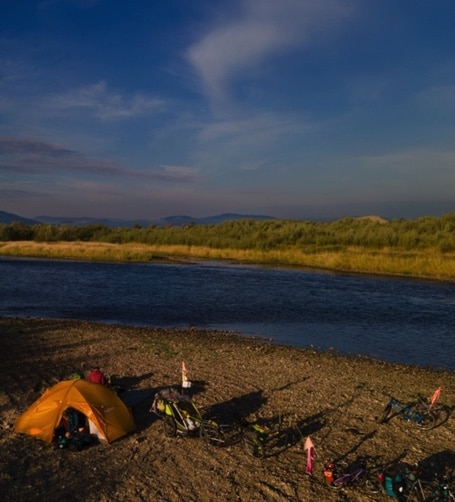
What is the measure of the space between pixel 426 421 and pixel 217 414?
13.3 feet

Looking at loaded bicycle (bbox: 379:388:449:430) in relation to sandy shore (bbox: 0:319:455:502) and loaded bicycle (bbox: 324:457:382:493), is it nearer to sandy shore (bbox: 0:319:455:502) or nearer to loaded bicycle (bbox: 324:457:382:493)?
sandy shore (bbox: 0:319:455:502)

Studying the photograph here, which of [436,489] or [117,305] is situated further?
[117,305]

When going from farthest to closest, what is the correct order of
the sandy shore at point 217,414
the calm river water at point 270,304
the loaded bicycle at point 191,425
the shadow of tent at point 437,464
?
the calm river water at point 270,304
the loaded bicycle at point 191,425
the shadow of tent at point 437,464
the sandy shore at point 217,414

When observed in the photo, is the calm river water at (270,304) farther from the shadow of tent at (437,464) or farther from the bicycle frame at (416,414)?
the shadow of tent at (437,464)

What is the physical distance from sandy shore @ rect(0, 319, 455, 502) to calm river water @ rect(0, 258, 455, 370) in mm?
2851

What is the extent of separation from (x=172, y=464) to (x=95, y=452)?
134cm

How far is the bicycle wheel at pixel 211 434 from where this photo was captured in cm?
867

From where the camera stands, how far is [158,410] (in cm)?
939

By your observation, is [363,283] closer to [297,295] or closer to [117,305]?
[297,295]

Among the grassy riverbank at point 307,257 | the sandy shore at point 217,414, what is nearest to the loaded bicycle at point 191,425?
the sandy shore at point 217,414

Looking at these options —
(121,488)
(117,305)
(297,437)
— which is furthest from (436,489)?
(117,305)

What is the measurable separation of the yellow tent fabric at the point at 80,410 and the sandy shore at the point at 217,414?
0.21 metres

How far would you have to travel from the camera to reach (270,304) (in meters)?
24.8

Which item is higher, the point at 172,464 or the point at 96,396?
the point at 96,396
